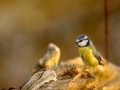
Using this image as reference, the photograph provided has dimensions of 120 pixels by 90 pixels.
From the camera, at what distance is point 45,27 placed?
221cm

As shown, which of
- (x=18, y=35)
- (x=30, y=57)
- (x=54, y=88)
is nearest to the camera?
(x=54, y=88)

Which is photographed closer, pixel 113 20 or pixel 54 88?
pixel 54 88

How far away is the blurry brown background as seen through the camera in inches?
78.0

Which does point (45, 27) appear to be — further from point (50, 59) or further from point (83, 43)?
point (83, 43)

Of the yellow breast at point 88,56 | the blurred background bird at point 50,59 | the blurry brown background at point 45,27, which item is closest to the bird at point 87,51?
the yellow breast at point 88,56

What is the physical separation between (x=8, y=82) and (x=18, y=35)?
0.51 m

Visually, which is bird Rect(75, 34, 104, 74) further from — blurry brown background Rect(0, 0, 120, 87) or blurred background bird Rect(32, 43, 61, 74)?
blurry brown background Rect(0, 0, 120, 87)

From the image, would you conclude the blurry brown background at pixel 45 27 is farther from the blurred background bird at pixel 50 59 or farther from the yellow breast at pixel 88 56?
the yellow breast at pixel 88 56

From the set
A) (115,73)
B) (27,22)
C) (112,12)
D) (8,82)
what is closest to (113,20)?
(112,12)

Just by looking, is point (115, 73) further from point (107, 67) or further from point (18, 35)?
point (18, 35)

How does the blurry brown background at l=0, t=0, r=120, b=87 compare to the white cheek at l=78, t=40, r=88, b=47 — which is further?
the blurry brown background at l=0, t=0, r=120, b=87

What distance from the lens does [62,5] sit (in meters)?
2.25

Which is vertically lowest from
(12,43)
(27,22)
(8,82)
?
(8,82)

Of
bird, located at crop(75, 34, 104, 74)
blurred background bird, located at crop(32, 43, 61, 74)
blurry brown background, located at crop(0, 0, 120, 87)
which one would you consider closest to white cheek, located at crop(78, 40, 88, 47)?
bird, located at crop(75, 34, 104, 74)
